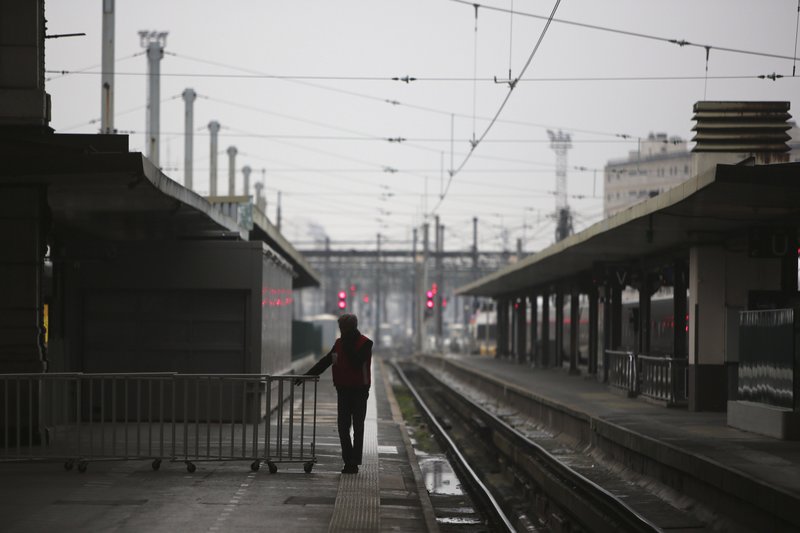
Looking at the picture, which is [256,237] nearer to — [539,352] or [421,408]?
[421,408]

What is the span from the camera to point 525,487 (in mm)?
17453

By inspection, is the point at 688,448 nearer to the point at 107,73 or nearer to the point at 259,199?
the point at 107,73

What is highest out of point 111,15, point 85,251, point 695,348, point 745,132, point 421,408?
point 111,15

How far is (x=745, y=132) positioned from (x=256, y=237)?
13.9m

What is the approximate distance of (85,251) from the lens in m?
18.1

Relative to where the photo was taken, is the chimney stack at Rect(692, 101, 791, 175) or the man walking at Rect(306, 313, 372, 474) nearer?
the man walking at Rect(306, 313, 372, 474)

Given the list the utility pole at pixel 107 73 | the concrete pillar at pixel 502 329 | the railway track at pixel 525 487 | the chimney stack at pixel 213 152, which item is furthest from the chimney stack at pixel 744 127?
the concrete pillar at pixel 502 329

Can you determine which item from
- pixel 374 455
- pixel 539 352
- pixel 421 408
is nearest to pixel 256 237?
pixel 421 408

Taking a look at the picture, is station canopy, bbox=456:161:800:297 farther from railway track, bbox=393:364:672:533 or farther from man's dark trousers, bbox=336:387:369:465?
man's dark trousers, bbox=336:387:369:465

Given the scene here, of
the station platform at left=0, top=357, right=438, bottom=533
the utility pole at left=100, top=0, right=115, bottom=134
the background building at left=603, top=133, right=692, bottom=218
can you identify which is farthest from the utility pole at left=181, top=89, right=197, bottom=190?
the background building at left=603, top=133, right=692, bottom=218

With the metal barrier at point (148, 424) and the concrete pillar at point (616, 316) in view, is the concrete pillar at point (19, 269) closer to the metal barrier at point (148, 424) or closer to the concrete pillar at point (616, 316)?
the metal barrier at point (148, 424)

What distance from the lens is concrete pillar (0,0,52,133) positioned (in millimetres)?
14086

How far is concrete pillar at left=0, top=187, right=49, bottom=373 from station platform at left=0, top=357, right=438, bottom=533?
1.83m

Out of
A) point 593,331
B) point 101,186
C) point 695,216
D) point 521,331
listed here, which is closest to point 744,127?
point 695,216
